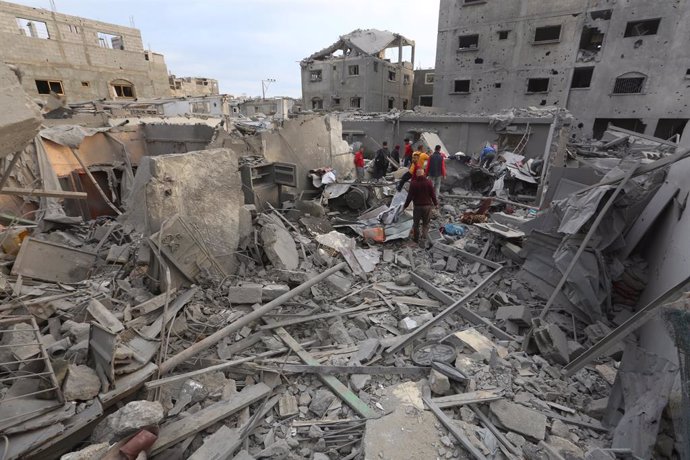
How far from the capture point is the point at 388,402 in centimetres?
346

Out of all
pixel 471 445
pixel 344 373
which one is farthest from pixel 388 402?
pixel 471 445

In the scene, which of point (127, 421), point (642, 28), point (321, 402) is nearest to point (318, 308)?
point (321, 402)

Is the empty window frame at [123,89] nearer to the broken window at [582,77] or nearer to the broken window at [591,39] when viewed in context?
the broken window at [582,77]

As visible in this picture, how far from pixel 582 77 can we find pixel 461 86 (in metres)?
7.69

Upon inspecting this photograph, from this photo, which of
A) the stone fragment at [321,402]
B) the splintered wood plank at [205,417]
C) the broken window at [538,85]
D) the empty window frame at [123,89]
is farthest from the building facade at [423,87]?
the splintered wood plank at [205,417]

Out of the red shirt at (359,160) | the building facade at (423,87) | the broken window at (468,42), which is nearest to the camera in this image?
the red shirt at (359,160)

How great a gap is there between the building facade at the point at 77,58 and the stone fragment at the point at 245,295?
22043mm

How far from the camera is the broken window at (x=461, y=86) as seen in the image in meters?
24.6

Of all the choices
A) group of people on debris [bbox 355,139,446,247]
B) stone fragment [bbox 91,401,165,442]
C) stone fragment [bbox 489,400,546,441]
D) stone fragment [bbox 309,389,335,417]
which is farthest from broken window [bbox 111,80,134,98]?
stone fragment [bbox 489,400,546,441]

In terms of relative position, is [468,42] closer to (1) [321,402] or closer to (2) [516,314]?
(2) [516,314]

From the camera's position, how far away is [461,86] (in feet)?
81.8

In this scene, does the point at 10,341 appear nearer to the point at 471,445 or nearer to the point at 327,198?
the point at 471,445

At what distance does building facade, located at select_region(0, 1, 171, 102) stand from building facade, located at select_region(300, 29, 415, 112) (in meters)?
13.1

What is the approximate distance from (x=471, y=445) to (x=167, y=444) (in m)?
2.71
